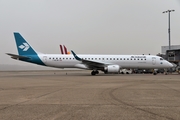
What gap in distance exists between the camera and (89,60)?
89.9ft

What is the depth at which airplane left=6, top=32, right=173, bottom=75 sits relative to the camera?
27991mm

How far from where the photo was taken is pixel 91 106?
6.33 metres

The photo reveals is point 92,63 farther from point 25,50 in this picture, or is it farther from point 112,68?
point 25,50

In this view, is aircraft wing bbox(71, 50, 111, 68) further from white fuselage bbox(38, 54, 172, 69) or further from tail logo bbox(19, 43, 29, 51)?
tail logo bbox(19, 43, 29, 51)

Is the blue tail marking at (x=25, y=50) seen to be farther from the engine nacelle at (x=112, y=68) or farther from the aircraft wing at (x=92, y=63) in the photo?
the engine nacelle at (x=112, y=68)

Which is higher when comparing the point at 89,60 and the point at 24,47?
the point at 24,47

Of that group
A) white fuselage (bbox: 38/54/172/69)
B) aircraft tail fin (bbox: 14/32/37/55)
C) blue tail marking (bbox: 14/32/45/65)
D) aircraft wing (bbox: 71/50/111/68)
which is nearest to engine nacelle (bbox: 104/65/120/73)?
aircraft wing (bbox: 71/50/111/68)

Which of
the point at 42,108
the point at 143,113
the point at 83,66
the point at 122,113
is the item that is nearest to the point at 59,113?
the point at 42,108

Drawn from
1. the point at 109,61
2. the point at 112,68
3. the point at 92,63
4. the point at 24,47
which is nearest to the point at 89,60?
the point at 92,63

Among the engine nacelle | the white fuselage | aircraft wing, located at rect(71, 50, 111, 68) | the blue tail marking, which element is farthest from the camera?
the white fuselage

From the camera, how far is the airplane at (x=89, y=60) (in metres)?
28.0

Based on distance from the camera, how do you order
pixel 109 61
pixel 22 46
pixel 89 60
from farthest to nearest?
1. pixel 109 61
2. pixel 22 46
3. pixel 89 60

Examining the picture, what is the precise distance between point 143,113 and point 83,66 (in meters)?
23.3

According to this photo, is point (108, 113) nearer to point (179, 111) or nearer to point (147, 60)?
point (179, 111)
